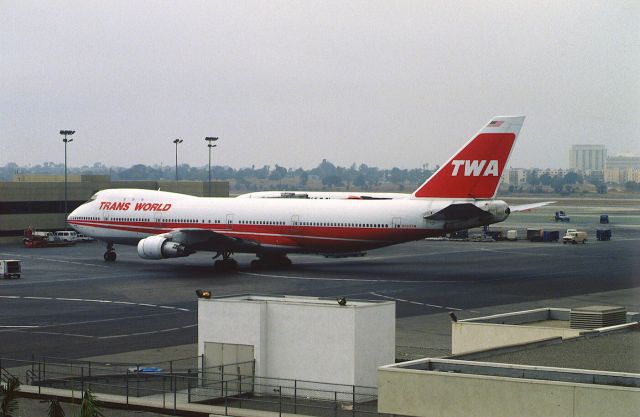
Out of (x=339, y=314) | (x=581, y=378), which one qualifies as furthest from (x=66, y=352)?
(x=581, y=378)

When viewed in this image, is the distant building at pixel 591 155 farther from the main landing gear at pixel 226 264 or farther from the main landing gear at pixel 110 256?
the main landing gear at pixel 110 256

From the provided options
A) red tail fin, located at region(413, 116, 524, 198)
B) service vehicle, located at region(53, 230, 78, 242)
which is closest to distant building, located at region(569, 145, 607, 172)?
red tail fin, located at region(413, 116, 524, 198)

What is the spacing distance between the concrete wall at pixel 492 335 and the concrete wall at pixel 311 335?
2.38 meters

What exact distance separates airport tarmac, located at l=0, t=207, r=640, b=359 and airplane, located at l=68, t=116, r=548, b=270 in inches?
94.0

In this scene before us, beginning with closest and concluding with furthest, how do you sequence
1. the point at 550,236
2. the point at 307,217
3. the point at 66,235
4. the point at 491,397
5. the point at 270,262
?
the point at 491,397 → the point at 307,217 → the point at 270,262 → the point at 66,235 → the point at 550,236

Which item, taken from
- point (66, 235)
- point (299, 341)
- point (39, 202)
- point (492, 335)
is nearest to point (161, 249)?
point (66, 235)

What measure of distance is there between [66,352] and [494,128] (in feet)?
132

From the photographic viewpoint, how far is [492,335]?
36.8 meters

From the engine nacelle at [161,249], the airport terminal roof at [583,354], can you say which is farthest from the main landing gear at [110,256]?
the airport terminal roof at [583,354]

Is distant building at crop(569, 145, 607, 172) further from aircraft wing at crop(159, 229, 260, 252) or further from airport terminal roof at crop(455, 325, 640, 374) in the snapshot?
aircraft wing at crop(159, 229, 260, 252)

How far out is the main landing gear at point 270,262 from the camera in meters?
86.9

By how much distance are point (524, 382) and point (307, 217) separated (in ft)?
190

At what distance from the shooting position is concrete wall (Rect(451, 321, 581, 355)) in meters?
36.2

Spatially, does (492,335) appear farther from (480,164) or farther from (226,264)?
(226,264)
